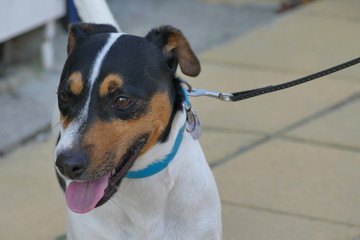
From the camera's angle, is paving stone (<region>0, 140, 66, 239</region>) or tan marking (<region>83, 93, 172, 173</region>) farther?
paving stone (<region>0, 140, 66, 239</region>)

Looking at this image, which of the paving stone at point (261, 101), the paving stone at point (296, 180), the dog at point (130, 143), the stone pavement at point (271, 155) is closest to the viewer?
the dog at point (130, 143)

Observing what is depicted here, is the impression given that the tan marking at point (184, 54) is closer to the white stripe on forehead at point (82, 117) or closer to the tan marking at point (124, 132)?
the tan marking at point (124, 132)

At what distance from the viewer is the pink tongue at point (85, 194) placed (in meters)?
3.52

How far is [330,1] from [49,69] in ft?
14.7

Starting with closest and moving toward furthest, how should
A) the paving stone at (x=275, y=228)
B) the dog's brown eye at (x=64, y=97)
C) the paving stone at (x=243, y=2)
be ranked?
the dog's brown eye at (x=64, y=97) → the paving stone at (x=275, y=228) → the paving stone at (x=243, y=2)

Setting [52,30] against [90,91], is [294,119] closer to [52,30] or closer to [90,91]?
[52,30]

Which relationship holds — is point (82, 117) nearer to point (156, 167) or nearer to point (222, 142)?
point (156, 167)

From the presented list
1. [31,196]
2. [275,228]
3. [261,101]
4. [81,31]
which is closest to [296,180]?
[275,228]

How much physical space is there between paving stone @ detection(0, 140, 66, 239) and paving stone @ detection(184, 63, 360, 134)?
5.33ft

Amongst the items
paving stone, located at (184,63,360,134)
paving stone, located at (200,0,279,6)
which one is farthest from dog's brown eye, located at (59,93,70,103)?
paving stone, located at (200,0,279,6)

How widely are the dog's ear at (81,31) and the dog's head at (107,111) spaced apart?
16 centimetres

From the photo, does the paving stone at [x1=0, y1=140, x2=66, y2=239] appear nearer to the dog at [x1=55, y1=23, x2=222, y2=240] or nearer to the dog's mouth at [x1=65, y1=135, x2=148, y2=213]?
the dog at [x1=55, y1=23, x2=222, y2=240]

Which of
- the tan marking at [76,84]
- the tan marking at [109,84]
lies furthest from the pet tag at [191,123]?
the tan marking at [76,84]

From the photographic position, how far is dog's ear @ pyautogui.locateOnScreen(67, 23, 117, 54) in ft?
13.1
